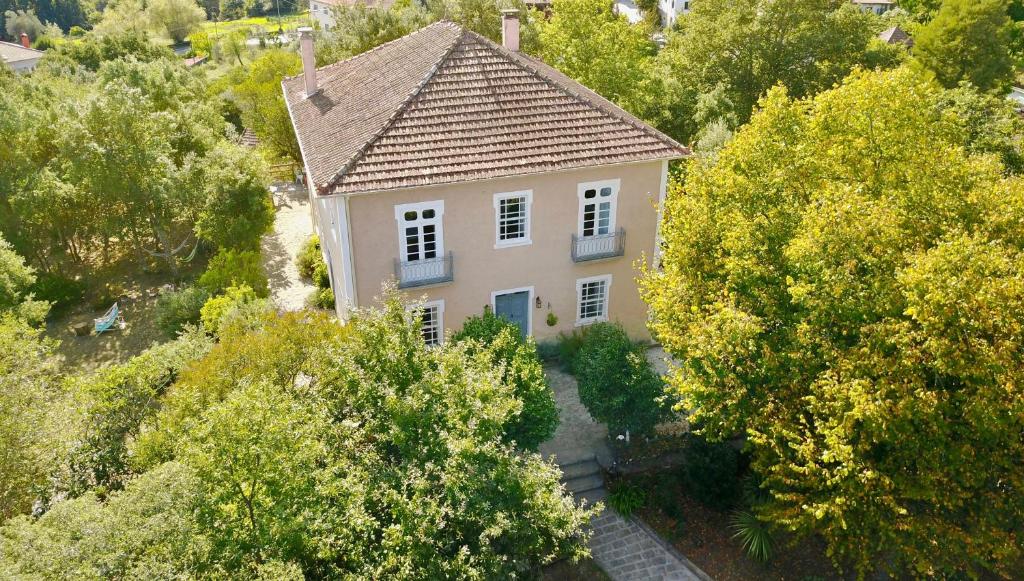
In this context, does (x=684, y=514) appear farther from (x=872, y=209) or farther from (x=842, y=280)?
(x=872, y=209)

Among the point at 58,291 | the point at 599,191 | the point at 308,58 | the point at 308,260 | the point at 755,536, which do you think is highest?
the point at 308,58

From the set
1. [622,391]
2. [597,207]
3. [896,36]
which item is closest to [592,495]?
[622,391]

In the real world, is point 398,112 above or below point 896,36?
above

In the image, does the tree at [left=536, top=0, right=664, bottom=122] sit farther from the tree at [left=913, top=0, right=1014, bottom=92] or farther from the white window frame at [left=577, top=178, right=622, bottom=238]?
the tree at [left=913, top=0, right=1014, bottom=92]

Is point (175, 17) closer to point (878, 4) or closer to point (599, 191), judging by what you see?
point (878, 4)

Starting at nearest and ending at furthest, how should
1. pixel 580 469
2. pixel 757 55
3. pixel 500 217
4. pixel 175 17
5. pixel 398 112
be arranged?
pixel 580 469 → pixel 398 112 → pixel 500 217 → pixel 757 55 → pixel 175 17

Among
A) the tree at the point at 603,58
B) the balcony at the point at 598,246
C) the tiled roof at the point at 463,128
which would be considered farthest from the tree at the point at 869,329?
the tree at the point at 603,58
